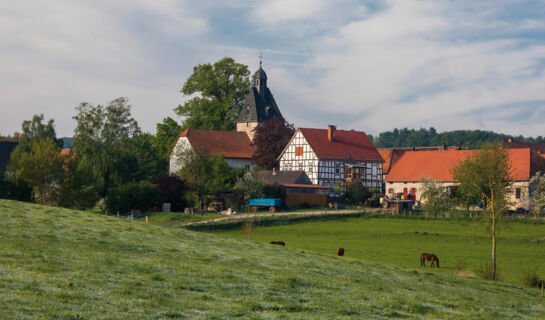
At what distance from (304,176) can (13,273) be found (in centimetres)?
7352

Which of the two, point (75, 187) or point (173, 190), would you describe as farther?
point (173, 190)

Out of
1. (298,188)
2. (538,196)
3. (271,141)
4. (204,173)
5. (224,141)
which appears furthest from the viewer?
(224,141)

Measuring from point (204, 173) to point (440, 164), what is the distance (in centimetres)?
3265

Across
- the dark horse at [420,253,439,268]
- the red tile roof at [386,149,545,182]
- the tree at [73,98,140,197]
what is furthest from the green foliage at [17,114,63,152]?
the dark horse at [420,253,439,268]

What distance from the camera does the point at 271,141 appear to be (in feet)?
328

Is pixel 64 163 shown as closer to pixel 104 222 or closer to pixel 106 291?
pixel 104 222

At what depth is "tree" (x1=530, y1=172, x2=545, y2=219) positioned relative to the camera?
6881 centimetres

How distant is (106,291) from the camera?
1561 cm

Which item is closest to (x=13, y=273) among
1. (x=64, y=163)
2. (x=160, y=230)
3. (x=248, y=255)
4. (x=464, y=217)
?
(x=248, y=255)

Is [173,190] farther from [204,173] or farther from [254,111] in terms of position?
[254,111]

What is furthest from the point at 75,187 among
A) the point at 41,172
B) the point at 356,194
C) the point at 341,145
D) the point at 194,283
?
the point at 194,283

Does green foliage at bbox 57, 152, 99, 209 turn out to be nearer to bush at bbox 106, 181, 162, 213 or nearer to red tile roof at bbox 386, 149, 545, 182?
bush at bbox 106, 181, 162, 213

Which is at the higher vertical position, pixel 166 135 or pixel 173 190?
pixel 166 135

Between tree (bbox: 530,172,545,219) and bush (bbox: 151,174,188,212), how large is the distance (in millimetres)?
37446
